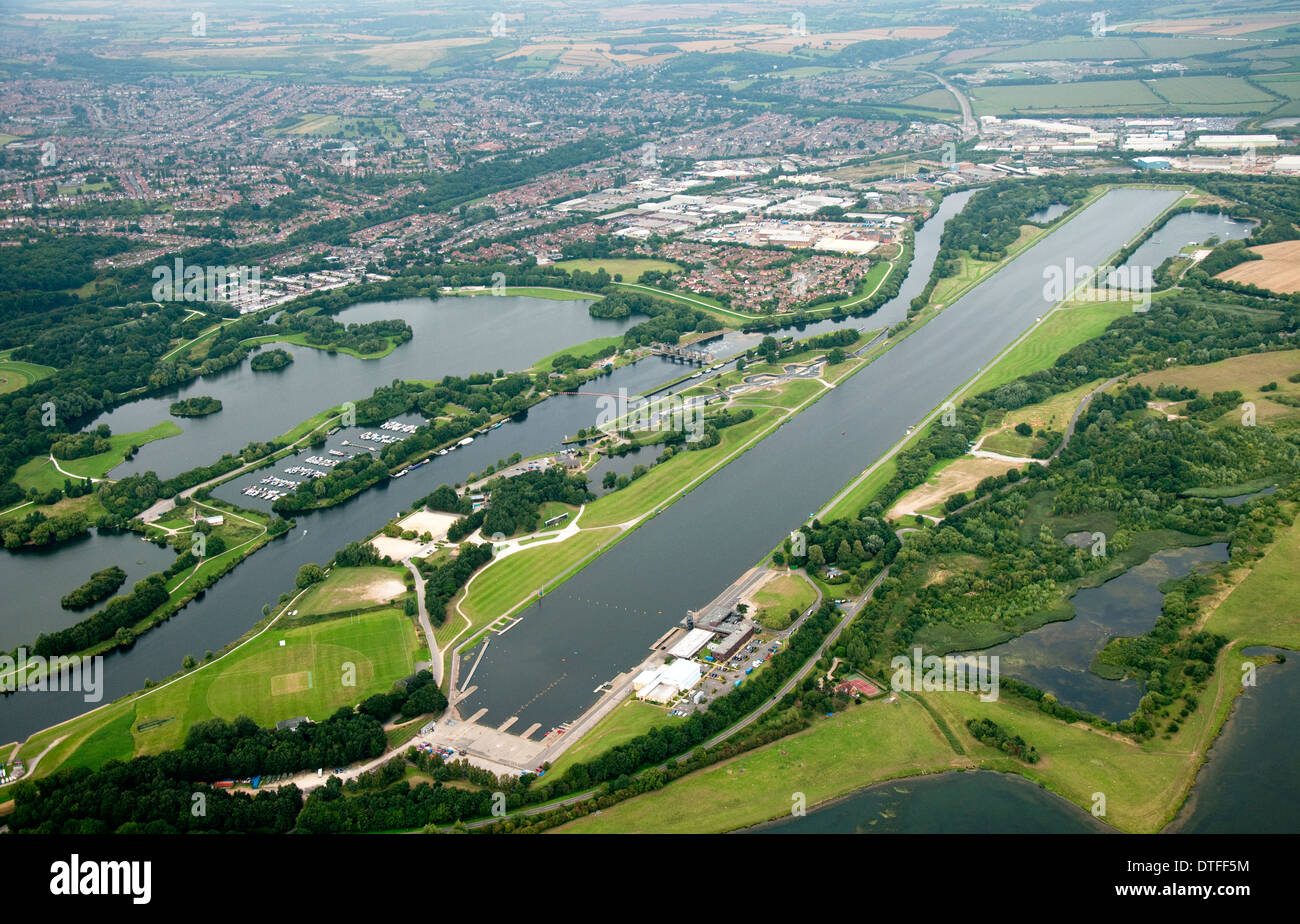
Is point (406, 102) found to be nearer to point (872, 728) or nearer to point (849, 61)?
point (849, 61)

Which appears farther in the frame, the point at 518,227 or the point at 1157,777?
the point at 518,227

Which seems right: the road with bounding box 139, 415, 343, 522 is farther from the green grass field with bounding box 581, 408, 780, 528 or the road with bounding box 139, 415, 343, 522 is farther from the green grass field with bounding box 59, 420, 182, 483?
the green grass field with bounding box 581, 408, 780, 528

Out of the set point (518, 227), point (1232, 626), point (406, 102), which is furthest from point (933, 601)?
point (406, 102)

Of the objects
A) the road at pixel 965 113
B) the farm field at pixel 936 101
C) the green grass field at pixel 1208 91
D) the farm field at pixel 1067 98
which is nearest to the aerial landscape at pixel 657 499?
the green grass field at pixel 1208 91

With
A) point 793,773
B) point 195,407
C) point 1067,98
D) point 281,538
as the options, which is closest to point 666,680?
point 793,773

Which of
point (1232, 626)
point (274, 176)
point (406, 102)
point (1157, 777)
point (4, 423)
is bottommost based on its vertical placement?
point (1157, 777)

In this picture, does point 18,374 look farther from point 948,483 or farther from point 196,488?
point 948,483

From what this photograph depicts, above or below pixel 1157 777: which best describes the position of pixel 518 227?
above

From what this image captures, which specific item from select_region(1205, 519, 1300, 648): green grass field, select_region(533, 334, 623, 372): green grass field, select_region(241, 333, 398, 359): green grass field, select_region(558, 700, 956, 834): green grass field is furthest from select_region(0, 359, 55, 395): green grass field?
select_region(1205, 519, 1300, 648): green grass field
